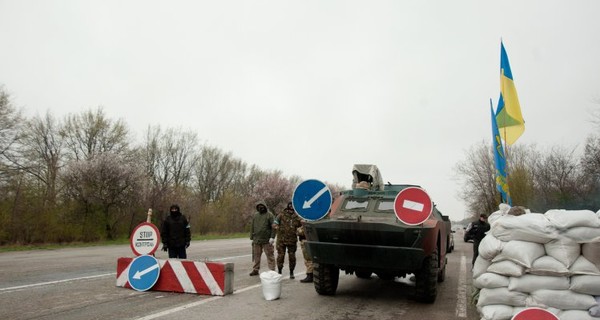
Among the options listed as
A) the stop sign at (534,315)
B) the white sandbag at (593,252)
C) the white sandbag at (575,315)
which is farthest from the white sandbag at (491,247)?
the stop sign at (534,315)

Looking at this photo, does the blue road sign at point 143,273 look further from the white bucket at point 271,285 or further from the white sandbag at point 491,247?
the white sandbag at point 491,247

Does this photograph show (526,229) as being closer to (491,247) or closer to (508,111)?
(491,247)

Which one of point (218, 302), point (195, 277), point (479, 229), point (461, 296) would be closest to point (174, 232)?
point (195, 277)

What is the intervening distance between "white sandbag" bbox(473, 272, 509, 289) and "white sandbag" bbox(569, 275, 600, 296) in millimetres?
779

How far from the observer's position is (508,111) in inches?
438

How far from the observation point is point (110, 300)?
7.07 meters

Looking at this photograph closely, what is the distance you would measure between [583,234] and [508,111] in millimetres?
6583

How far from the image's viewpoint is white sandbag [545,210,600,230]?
5148 millimetres

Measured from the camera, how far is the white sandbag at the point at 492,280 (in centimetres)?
564

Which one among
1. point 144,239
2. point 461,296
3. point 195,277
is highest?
point 144,239

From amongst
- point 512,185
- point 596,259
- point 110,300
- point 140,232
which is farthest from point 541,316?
point 512,185

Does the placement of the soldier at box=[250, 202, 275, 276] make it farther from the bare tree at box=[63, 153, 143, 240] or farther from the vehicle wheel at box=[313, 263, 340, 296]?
the bare tree at box=[63, 153, 143, 240]

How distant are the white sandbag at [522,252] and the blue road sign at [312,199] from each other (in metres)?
2.75

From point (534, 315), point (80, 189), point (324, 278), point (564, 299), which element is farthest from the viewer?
point (80, 189)
